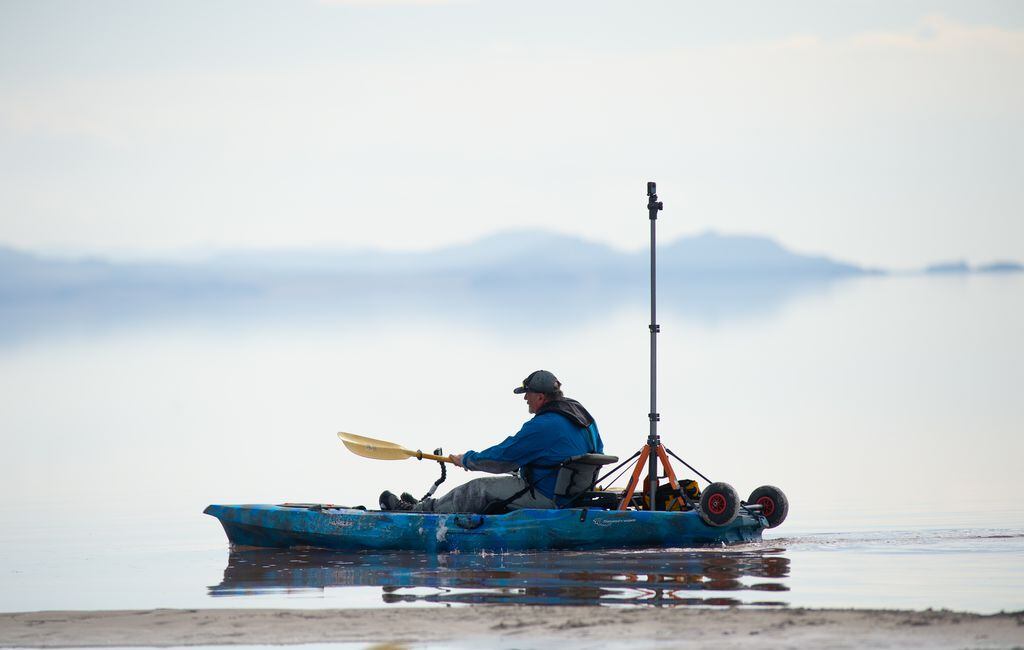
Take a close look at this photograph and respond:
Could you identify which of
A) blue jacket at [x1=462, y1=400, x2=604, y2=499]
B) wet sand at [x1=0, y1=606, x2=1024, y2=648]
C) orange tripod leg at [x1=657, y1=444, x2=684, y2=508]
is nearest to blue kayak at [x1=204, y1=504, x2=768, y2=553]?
blue jacket at [x1=462, y1=400, x2=604, y2=499]

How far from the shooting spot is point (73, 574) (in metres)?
14.1

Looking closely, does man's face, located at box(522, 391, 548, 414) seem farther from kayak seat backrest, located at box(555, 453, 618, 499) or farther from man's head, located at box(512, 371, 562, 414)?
kayak seat backrest, located at box(555, 453, 618, 499)

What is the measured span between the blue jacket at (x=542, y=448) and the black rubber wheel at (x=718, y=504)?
112 cm

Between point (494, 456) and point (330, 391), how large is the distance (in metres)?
21.9

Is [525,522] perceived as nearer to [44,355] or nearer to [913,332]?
[44,355]

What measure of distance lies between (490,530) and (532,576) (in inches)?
58.9

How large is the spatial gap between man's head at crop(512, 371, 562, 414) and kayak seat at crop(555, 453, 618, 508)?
0.54 metres

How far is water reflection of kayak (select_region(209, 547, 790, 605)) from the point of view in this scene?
37.7 feet

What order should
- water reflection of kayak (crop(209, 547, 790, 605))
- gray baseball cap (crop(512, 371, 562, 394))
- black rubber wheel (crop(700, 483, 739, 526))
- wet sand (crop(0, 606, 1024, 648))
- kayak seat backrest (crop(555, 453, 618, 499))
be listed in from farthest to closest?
gray baseball cap (crop(512, 371, 562, 394))
kayak seat backrest (crop(555, 453, 618, 499))
black rubber wheel (crop(700, 483, 739, 526))
water reflection of kayak (crop(209, 547, 790, 605))
wet sand (crop(0, 606, 1024, 648))

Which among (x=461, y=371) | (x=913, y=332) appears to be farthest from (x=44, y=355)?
(x=913, y=332)

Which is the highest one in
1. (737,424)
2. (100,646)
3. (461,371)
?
(461,371)

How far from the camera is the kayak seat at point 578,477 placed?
13.9 meters

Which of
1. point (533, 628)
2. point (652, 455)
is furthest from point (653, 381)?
point (533, 628)

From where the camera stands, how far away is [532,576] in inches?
495
